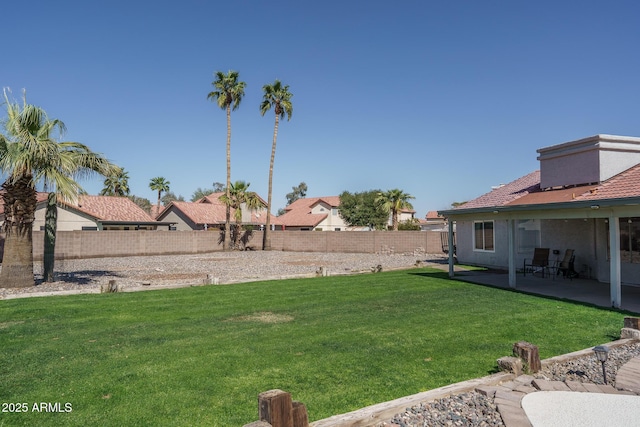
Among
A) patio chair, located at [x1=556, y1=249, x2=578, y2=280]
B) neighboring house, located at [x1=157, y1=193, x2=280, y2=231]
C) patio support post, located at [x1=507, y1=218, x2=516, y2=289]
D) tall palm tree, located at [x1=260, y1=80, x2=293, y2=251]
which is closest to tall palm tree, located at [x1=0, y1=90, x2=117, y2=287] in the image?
patio support post, located at [x1=507, y1=218, x2=516, y2=289]

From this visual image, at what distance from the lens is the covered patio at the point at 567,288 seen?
9388 millimetres

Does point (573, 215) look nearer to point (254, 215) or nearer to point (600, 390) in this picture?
point (600, 390)

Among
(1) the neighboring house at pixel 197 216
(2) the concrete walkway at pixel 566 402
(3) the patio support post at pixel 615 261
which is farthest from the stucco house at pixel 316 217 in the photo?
(2) the concrete walkway at pixel 566 402

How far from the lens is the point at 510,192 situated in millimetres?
16703

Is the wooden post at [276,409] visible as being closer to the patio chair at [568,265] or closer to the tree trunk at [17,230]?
the tree trunk at [17,230]

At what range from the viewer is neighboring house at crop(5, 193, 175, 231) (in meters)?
31.2

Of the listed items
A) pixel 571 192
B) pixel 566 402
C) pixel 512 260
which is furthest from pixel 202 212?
pixel 566 402

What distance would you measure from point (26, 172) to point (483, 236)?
1706 centimetres

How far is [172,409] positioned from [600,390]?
4.44 meters

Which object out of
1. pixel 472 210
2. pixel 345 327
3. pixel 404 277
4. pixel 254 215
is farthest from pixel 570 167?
pixel 254 215

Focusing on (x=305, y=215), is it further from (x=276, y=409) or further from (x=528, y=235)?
(x=276, y=409)

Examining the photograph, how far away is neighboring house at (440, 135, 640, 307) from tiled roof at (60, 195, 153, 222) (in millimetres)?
29733

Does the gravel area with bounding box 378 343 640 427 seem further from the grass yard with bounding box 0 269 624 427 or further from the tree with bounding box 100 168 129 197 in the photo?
the tree with bounding box 100 168 129 197

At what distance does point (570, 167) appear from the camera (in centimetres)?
1246
